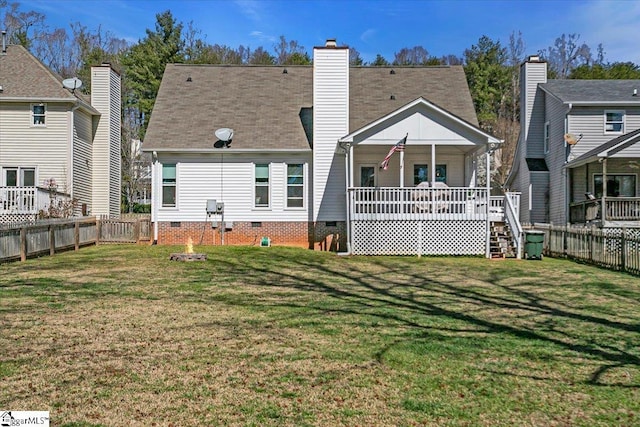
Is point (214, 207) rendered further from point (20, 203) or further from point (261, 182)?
point (20, 203)

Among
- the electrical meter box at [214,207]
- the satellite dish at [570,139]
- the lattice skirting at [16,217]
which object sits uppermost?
the satellite dish at [570,139]

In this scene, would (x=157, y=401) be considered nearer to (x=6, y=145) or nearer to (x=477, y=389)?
(x=477, y=389)

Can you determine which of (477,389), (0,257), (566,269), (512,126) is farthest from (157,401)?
(512,126)

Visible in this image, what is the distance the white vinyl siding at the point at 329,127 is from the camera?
22203mm

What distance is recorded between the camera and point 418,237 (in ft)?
64.8

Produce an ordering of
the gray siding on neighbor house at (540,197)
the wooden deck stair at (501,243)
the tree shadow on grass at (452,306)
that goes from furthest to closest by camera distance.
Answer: the gray siding on neighbor house at (540,197) < the wooden deck stair at (501,243) < the tree shadow on grass at (452,306)

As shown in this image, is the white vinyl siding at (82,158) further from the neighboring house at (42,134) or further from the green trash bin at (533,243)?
the green trash bin at (533,243)

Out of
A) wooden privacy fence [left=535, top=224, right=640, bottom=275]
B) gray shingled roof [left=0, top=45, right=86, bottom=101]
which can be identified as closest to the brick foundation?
wooden privacy fence [left=535, top=224, right=640, bottom=275]

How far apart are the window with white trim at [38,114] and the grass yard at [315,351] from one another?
14.6m

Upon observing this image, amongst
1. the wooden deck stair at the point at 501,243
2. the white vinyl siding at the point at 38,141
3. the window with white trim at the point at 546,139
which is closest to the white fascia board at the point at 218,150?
the white vinyl siding at the point at 38,141

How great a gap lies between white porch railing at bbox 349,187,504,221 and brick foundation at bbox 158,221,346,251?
9.28 feet

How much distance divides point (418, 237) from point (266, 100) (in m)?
9.50

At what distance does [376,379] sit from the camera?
589 centimetres

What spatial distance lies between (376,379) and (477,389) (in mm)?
976
